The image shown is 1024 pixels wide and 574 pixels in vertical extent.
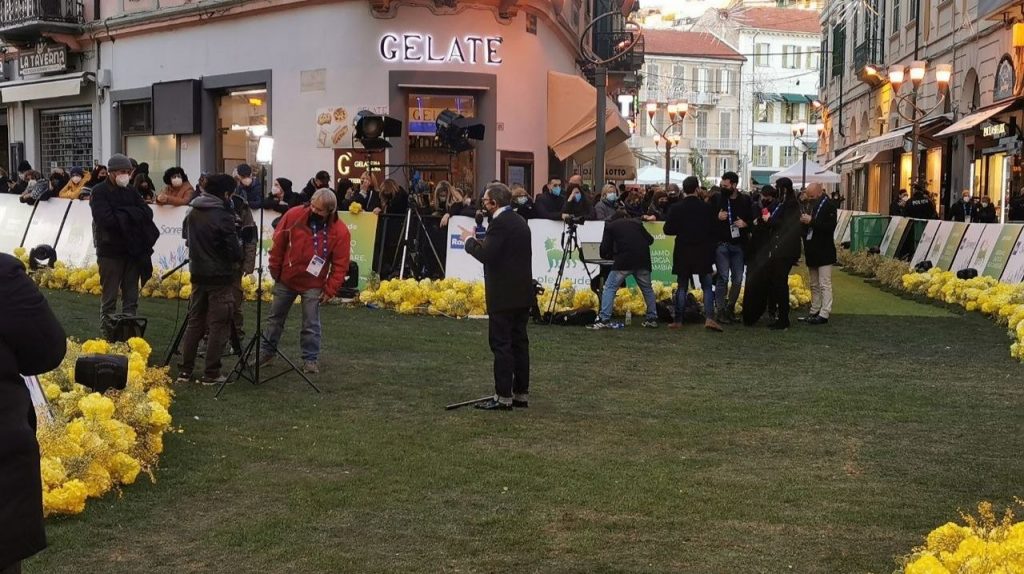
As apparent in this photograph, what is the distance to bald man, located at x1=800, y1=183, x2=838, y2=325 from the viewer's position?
14.5 metres

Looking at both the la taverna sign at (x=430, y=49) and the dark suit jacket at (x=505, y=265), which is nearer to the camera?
the dark suit jacket at (x=505, y=265)

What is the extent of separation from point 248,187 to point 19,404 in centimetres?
1129

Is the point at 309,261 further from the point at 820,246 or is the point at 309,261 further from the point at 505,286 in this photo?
the point at 820,246

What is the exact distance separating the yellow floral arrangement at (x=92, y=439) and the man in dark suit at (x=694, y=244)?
24.3 feet

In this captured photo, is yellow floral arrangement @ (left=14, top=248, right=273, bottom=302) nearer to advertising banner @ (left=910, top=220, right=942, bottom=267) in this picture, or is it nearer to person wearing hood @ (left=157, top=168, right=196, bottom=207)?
person wearing hood @ (left=157, top=168, right=196, bottom=207)

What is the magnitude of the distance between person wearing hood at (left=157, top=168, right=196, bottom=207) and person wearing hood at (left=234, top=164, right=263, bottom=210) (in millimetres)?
728

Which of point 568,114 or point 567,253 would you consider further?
point 568,114

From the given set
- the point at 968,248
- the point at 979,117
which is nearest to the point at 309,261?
the point at 968,248

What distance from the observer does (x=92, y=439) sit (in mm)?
6320

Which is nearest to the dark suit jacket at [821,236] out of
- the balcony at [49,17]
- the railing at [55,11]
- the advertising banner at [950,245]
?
the advertising banner at [950,245]

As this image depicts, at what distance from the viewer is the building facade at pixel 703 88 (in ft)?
302

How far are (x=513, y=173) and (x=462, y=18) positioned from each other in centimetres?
293

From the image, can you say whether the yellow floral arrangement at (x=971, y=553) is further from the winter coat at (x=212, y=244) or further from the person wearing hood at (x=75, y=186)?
the person wearing hood at (x=75, y=186)

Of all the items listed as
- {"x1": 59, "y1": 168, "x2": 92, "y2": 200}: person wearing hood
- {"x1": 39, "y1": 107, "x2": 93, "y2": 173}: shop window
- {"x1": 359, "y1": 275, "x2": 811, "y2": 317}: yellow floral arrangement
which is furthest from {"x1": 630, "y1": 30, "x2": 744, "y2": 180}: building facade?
{"x1": 359, "y1": 275, "x2": 811, "y2": 317}: yellow floral arrangement
